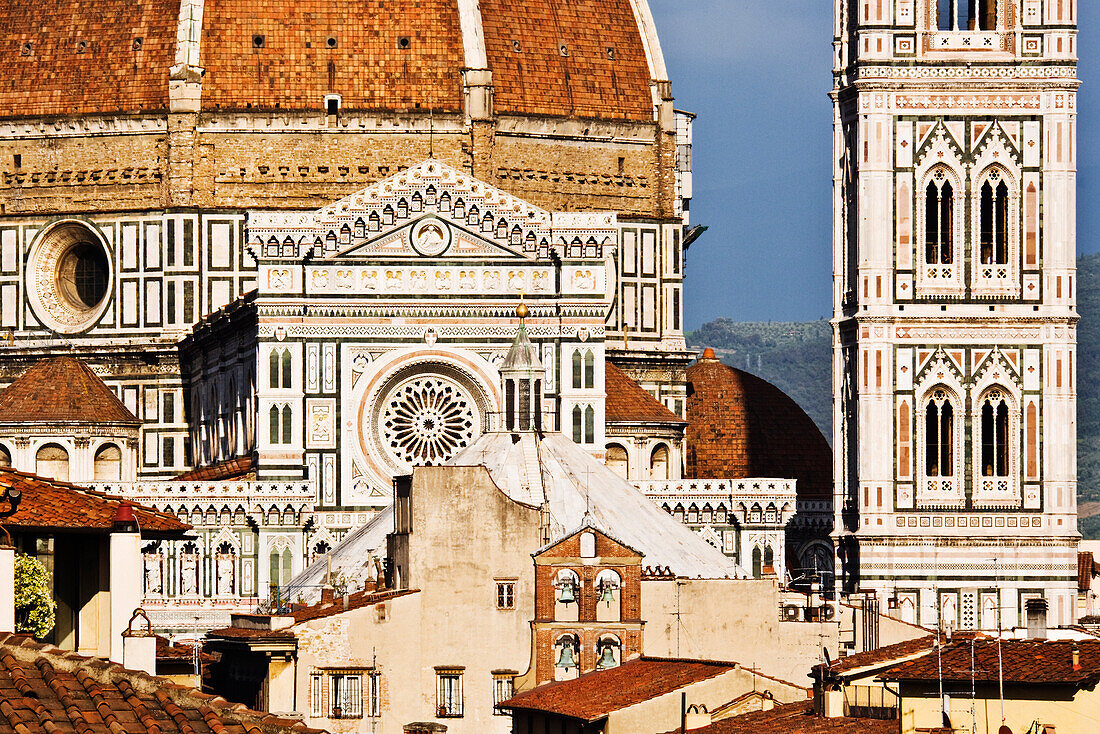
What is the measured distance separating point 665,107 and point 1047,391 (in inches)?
888

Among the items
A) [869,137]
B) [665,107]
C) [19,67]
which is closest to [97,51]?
[19,67]

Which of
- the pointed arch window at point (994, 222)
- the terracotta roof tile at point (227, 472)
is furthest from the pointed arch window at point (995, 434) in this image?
the terracotta roof tile at point (227, 472)

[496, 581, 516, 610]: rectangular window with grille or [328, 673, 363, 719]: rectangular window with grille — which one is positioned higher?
[496, 581, 516, 610]: rectangular window with grille

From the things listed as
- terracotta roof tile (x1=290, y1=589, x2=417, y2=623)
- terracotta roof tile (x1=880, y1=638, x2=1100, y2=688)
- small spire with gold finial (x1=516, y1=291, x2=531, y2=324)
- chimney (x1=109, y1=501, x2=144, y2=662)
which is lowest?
terracotta roof tile (x1=290, y1=589, x2=417, y2=623)

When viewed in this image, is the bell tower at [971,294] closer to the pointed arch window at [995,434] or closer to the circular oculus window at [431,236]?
the pointed arch window at [995,434]

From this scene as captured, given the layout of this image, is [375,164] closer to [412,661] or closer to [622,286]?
[622,286]

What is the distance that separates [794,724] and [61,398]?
160 ft

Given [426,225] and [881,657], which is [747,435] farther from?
[881,657]

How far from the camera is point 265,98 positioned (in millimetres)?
93938

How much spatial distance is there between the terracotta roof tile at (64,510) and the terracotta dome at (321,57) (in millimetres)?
55993

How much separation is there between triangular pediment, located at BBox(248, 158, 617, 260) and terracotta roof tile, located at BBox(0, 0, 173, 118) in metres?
15.7

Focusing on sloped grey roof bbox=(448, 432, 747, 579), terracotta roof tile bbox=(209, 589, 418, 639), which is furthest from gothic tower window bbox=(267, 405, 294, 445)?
terracotta roof tile bbox=(209, 589, 418, 639)

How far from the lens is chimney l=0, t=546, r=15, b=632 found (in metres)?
31.2

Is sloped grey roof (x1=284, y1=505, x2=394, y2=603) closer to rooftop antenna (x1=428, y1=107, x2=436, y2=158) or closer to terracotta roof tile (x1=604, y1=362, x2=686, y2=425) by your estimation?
terracotta roof tile (x1=604, y1=362, x2=686, y2=425)
